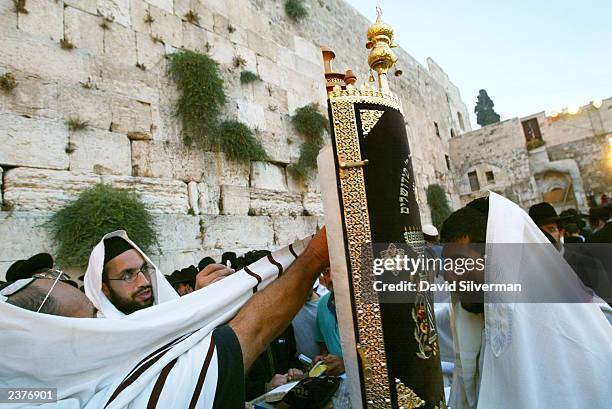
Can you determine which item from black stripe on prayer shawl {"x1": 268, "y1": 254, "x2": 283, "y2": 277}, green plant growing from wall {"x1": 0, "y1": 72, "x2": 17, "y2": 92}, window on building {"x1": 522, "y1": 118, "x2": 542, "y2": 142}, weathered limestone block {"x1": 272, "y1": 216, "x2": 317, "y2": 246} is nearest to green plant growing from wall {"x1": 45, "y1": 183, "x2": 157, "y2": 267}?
green plant growing from wall {"x1": 0, "y1": 72, "x2": 17, "y2": 92}

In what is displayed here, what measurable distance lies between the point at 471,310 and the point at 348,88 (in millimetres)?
1232

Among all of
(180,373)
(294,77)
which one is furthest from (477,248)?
(294,77)

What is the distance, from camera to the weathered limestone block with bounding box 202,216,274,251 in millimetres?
5455

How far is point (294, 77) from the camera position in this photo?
25.7ft

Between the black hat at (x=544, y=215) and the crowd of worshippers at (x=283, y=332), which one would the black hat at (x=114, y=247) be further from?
the black hat at (x=544, y=215)

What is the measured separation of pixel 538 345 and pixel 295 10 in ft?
28.0

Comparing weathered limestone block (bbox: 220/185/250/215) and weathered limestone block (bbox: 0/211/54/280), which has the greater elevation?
weathered limestone block (bbox: 220/185/250/215)

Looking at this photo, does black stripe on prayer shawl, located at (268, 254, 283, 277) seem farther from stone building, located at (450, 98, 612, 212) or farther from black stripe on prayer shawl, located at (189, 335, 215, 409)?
stone building, located at (450, 98, 612, 212)

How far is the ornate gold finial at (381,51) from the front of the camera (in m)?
1.24

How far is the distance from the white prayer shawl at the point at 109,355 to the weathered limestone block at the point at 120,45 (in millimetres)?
Answer: 4908

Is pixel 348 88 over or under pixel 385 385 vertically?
over

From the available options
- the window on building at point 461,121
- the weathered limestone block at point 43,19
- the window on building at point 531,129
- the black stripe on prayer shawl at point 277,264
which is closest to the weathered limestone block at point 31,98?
the weathered limestone block at point 43,19

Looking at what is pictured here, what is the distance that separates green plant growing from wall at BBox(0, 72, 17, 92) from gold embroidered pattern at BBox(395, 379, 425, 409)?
16.7 feet

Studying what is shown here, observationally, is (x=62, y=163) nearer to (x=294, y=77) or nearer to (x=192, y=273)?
(x=192, y=273)
